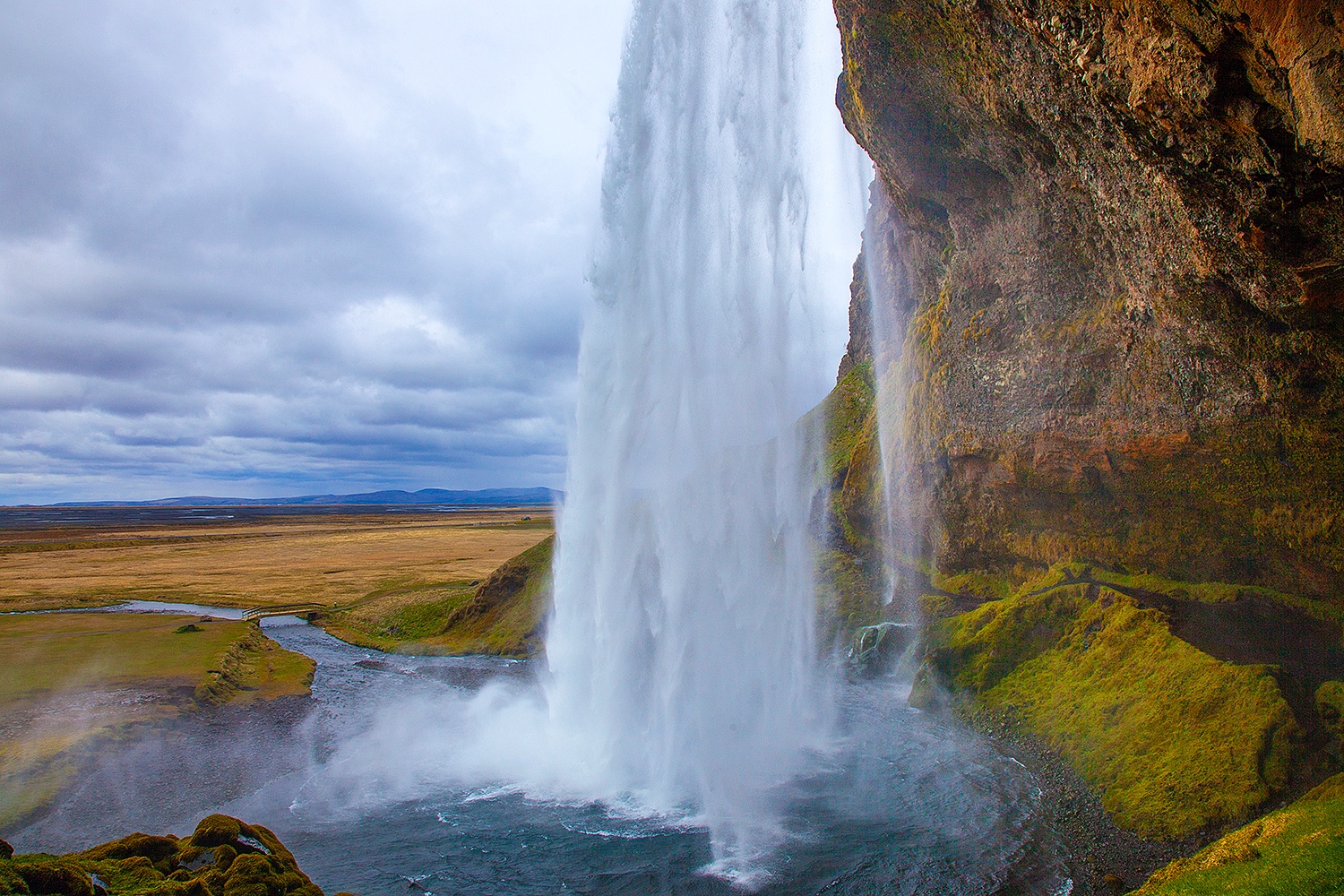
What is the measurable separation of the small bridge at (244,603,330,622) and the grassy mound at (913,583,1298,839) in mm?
46181

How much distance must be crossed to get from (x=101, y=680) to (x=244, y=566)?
196ft

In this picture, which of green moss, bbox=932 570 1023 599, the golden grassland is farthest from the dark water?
the golden grassland

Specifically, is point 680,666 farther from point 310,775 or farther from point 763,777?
point 310,775

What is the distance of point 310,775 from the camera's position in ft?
73.8

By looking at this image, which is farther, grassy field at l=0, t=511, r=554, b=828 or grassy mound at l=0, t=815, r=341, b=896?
grassy field at l=0, t=511, r=554, b=828

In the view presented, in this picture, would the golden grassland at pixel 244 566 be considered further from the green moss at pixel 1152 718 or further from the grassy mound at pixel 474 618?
the green moss at pixel 1152 718

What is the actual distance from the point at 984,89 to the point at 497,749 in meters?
26.4

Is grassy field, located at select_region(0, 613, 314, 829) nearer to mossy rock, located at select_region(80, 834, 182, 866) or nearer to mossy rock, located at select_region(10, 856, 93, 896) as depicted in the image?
mossy rock, located at select_region(80, 834, 182, 866)

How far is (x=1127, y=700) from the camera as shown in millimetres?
21344

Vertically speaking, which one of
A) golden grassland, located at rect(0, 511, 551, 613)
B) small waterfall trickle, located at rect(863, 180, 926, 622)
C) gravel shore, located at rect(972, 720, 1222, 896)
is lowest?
golden grassland, located at rect(0, 511, 551, 613)

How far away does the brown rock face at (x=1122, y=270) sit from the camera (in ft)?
43.4

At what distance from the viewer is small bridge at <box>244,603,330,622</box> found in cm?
5297

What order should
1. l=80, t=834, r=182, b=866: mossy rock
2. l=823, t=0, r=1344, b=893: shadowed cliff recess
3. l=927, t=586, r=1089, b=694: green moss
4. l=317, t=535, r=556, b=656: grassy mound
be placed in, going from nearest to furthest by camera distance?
l=823, t=0, r=1344, b=893: shadowed cliff recess, l=80, t=834, r=182, b=866: mossy rock, l=927, t=586, r=1089, b=694: green moss, l=317, t=535, r=556, b=656: grassy mound

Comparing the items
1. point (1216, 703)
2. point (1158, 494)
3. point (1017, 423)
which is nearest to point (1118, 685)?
point (1216, 703)
